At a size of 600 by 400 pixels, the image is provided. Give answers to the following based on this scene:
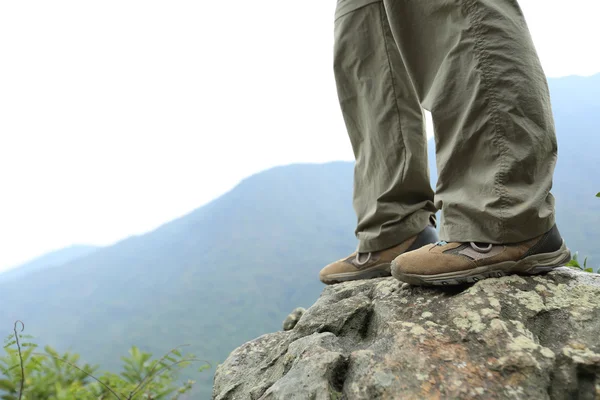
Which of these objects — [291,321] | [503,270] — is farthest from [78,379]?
[503,270]

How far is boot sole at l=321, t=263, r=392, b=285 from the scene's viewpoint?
6.79 feet

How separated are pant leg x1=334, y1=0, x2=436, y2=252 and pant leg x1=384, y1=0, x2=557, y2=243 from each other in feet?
1.34

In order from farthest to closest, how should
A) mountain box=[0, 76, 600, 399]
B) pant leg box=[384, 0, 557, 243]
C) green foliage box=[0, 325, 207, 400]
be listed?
1. mountain box=[0, 76, 600, 399]
2. green foliage box=[0, 325, 207, 400]
3. pant leg box=[384, 0, 557, 243]

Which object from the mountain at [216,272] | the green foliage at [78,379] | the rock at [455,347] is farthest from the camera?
the mountain at [216,272]

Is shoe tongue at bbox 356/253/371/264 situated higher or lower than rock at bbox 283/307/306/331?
higher

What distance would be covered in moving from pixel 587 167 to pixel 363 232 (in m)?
29.3

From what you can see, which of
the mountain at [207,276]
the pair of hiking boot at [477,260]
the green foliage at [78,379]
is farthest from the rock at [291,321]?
the mountain at [207,276]

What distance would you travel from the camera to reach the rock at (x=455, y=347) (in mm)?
1107

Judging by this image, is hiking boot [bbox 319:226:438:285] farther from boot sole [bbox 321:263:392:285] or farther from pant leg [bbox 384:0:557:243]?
pant leg [bbox 384:0:557:243]

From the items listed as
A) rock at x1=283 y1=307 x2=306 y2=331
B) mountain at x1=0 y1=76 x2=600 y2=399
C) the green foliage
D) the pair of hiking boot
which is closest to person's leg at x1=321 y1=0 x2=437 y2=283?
the pair of hiking boot

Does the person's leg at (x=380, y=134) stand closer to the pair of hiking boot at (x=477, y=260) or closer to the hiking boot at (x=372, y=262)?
the hiking boot at (x=372, y=262)

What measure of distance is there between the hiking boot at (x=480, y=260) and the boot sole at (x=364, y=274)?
1.78 feet

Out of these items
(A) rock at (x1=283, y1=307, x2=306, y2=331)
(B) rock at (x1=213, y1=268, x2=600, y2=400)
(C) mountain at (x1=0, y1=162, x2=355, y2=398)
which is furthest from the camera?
(C) mountain at (x1=0, y1=162, x2=355, y2=398)

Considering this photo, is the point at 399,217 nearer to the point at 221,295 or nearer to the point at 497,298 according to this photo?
the point at 497,298
